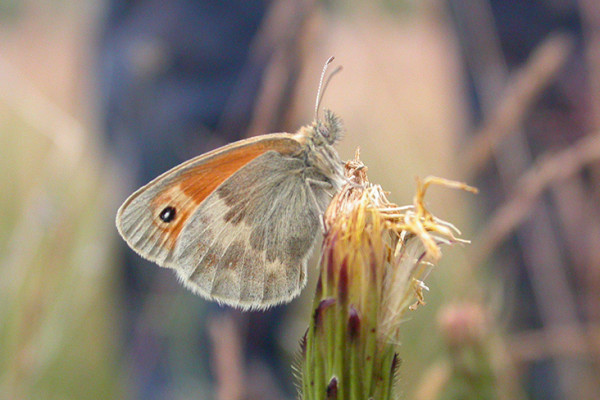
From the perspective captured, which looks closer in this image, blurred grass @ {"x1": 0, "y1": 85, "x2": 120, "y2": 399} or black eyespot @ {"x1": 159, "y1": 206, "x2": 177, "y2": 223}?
black eyespot @ {"x1": 159, "y1": 206, "x2": 177, "y2": 223}

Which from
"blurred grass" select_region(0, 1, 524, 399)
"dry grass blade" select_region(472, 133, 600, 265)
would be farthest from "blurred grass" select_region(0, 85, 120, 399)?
"dry grass blade" select_region(472, 133, 600, 265)

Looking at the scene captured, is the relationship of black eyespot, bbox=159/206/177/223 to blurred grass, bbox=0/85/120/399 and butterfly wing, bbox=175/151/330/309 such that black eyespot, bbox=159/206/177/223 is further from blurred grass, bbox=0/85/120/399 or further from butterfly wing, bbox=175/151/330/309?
blurred grass, bbox=0/85/120/399

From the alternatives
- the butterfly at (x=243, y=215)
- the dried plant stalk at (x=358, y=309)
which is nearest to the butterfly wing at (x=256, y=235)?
the butterfly at (x=243, y=215)

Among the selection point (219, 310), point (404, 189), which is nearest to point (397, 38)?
point (404, 189)

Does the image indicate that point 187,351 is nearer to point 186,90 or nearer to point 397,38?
point 186,90

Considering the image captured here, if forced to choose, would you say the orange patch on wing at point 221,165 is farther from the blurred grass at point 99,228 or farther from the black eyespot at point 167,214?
the blurred grass at point 99,228

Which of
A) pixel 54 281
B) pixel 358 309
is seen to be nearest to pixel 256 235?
pixel 358 309

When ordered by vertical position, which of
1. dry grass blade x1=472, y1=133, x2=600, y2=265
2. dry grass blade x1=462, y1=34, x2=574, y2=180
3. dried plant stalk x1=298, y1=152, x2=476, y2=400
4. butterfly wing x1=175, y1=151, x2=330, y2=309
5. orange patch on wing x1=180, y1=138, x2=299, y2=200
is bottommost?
dried plant stalk x1=298, y1=152, x2=476, y2=400
